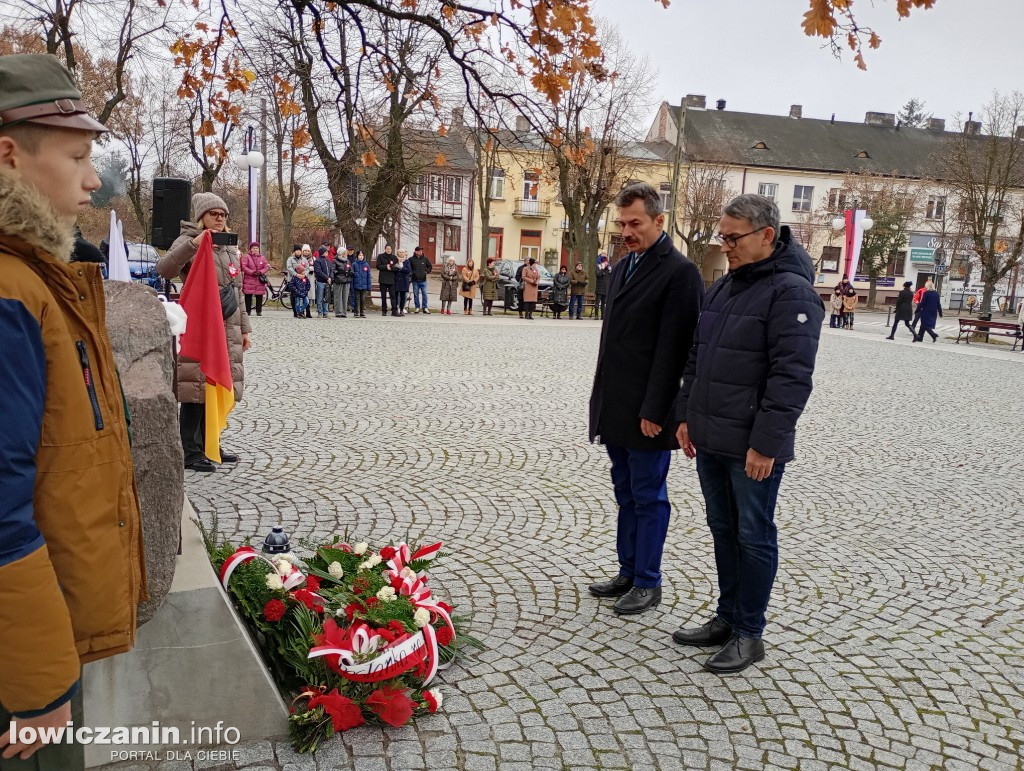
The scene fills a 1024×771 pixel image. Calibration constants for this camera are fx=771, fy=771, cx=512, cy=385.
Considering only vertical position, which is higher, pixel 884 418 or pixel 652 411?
pixel 652 411

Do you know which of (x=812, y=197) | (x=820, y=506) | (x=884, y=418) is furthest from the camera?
(x=812, y=197)

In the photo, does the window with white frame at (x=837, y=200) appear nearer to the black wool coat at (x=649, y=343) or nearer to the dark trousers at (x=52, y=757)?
the black wool coat at (x=649, y=343)

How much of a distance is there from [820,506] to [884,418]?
4.35m

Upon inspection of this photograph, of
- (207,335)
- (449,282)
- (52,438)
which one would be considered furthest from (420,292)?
(52,438)

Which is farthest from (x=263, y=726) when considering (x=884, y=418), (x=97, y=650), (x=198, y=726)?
(x=884, y=418)

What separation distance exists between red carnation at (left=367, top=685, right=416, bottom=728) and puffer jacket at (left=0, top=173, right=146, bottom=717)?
4.27 feet

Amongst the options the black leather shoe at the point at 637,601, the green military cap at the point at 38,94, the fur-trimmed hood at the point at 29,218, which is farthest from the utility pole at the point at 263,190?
the fur-trimmed hood at the point at 29,218

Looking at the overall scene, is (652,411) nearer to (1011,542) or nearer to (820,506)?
(820,506)

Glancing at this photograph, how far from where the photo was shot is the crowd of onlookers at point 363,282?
19.5m

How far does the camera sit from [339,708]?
2.78 meters

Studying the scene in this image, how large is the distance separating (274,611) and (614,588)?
1857 millimetres

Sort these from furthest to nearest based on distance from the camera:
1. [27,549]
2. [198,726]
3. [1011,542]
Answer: [1011,542] < [198,726] < [27,549]

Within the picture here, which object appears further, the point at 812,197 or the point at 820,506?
the point at 812,197

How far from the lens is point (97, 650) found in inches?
65.9
